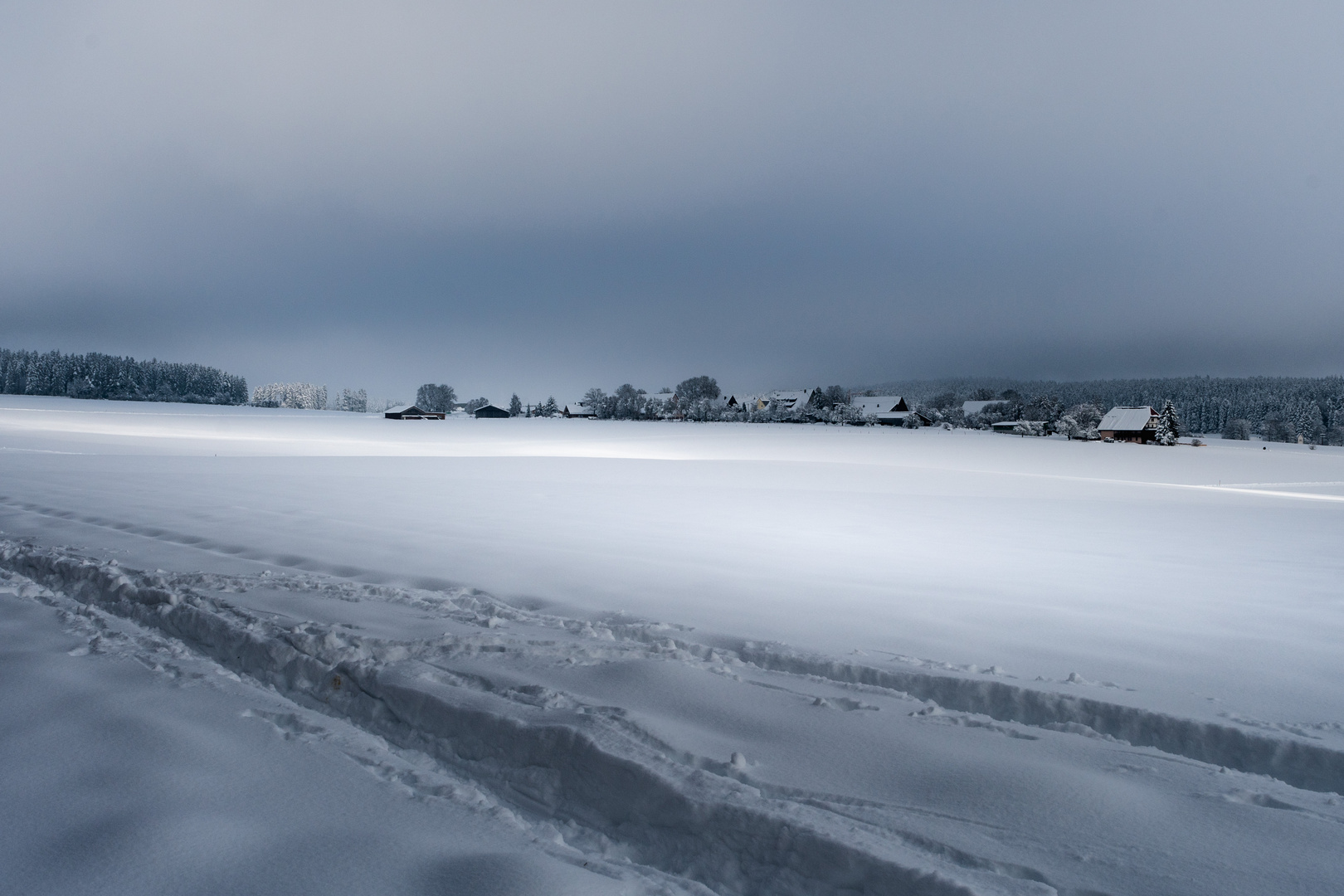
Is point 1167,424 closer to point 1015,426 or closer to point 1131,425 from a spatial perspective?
point 1131,425

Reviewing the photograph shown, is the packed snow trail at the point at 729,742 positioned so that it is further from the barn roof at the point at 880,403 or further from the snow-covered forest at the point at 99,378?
the snow-covered forest at the point at 99,378

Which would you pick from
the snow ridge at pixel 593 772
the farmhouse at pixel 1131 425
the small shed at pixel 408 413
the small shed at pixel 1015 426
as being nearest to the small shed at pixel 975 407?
the small shed at pixel 1015 426

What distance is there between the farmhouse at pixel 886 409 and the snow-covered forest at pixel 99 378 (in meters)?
96.2

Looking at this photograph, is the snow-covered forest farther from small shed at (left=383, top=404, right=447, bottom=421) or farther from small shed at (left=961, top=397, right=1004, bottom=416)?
small shed at (left=961, top=397, right=1004, bottom=416)

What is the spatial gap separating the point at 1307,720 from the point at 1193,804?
1655 mm

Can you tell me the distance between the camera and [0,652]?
4.62 meters

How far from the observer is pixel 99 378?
3890 inches

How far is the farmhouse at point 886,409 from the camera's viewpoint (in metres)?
87.4

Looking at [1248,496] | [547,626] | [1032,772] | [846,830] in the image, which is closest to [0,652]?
[547,626]

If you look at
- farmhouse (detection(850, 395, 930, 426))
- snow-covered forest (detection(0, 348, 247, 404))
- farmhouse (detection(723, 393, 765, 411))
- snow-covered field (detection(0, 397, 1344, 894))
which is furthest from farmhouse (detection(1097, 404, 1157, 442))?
snow-covered forest (detection(0, 348, 247, 404))

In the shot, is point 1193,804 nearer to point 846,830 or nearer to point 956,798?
point 956,798

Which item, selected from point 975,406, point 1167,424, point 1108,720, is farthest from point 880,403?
point 1108,720

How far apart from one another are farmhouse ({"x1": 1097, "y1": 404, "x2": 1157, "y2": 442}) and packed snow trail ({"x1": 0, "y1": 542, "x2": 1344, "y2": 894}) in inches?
2992

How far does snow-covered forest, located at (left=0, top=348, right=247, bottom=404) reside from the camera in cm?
9876
